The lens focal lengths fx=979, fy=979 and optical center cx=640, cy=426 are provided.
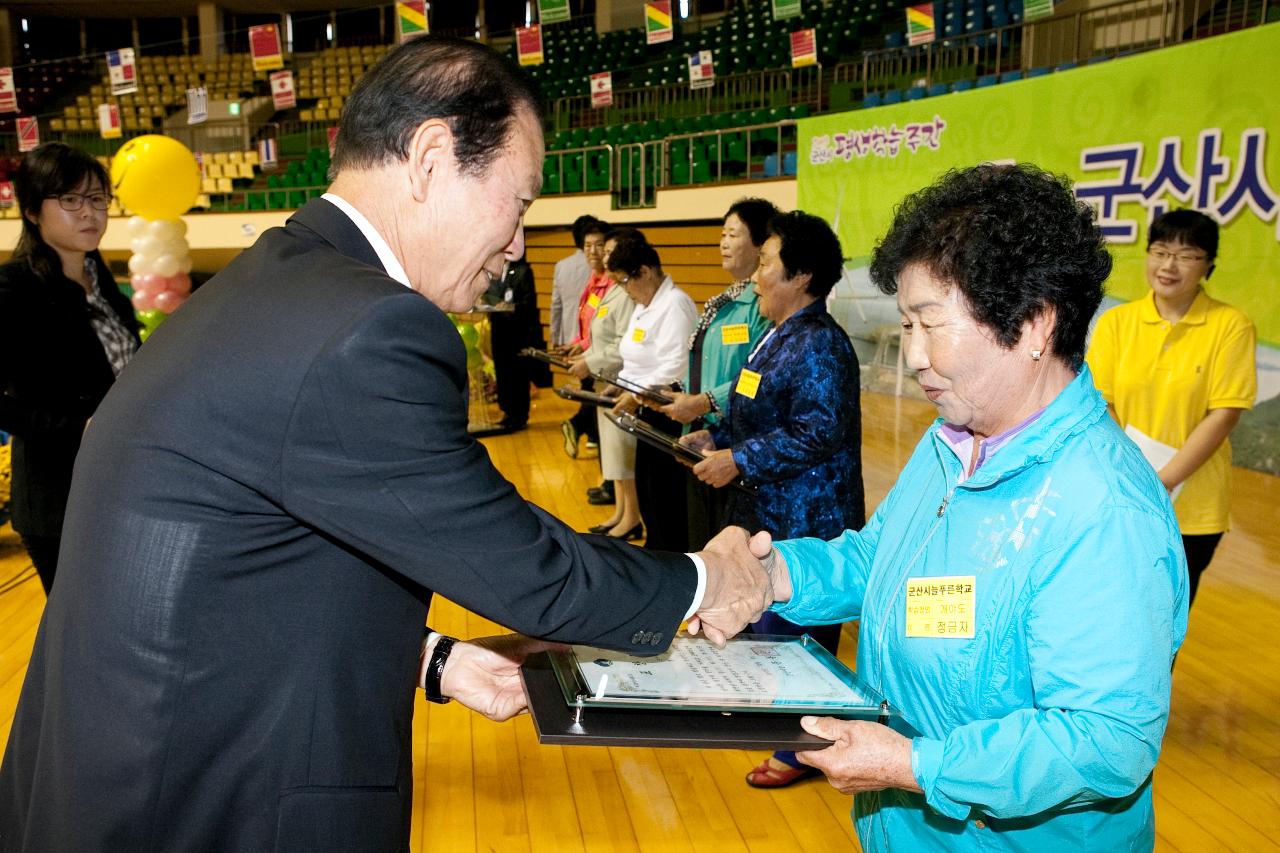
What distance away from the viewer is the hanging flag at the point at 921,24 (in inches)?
371

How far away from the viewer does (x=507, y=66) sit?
1.16 m

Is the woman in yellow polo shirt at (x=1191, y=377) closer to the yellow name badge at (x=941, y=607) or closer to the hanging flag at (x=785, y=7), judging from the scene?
the yellow name badge at (x=941, y=607)

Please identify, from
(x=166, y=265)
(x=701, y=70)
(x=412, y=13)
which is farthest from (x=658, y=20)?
(x=166, y=265)

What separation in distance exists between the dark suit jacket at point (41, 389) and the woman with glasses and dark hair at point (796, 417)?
5.83ft

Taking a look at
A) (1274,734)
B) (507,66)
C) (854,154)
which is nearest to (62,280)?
(507,66)

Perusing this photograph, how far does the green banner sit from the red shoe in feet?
9.85

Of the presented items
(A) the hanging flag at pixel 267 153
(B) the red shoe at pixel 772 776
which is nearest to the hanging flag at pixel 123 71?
(A) the hanging flag at pixel 267 153

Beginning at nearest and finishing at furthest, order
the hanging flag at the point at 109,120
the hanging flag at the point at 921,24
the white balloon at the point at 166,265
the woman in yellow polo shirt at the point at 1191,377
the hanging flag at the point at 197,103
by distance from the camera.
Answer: the woman in yellow polo shirt at the point at 1191,377, the white balloon at the point at 166,265, the hanging flag at the point at 921,24, the hanging flag at the point at 197,103, the hanging flag at the point at 109,120

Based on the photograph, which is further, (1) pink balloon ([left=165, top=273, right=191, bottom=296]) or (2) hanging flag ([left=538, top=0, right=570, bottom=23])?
(2) hanging flag ([left=538, top=0, right=570, bottom=23])

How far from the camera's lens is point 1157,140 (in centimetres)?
568

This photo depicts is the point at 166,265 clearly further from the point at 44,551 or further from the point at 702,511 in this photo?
the point at 702,511

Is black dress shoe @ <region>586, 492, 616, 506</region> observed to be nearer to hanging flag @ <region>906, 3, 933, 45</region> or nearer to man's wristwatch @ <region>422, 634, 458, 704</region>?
man's wristwatch @ <region>422, 634, 458, 704</region>

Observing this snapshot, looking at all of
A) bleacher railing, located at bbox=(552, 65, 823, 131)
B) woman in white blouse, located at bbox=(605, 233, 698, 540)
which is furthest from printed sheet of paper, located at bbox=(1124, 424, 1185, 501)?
bleacher railing, located at bbox=(552, 65, 823, 131)

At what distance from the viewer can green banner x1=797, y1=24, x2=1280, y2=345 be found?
5.16m
